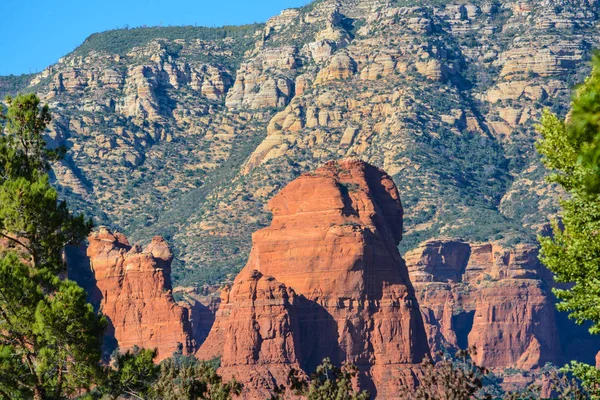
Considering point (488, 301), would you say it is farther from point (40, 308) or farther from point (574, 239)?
point (574, 239)

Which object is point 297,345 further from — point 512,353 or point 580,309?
point 580,309

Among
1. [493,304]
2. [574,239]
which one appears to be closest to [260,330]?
[493,304]

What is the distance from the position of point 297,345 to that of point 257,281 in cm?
600

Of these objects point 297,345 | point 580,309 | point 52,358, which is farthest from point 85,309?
point 297,345

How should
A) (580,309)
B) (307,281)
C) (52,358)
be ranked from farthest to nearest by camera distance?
1. (307,281)
2. (52,358)
3. (580,309)

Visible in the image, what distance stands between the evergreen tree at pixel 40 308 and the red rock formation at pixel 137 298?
87.7 meters

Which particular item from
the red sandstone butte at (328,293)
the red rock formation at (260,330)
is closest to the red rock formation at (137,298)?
the red sandstone butte at (328,293)

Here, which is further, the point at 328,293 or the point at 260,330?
the point at 328,293

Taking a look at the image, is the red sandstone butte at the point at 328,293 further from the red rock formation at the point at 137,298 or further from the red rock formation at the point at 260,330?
the red rock formation at the point at 137,298

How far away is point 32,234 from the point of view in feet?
160

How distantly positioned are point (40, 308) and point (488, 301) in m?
134

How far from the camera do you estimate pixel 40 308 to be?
151 feet

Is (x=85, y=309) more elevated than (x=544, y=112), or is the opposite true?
(x=544, y=112)

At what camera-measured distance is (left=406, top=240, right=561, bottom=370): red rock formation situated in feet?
566
